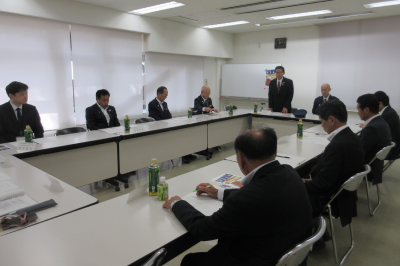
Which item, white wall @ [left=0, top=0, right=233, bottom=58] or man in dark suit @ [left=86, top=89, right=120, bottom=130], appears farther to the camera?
white wall @ [left=0, top=0, right=233, bottom=58]

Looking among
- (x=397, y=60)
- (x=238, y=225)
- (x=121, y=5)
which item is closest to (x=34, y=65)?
(x=121, y=5)

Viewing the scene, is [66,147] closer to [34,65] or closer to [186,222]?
[186,222]

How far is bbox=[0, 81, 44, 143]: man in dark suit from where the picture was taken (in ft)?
10.5

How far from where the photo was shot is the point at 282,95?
5.70 metres

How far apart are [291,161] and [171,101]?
5.11 meters

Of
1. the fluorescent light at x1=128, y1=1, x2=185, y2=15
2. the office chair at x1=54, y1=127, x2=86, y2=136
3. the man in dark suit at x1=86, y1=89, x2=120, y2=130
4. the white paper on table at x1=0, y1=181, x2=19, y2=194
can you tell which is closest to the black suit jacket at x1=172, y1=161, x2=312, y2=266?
the white paper on table at x1=0, y1=181, x2=19, y2=194

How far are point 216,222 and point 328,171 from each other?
46.3 inches

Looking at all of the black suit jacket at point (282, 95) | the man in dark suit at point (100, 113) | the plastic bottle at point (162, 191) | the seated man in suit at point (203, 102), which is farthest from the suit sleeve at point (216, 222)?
the black suit jacket at point (282, 95)

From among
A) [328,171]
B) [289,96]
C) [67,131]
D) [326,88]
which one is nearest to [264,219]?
[328,171]

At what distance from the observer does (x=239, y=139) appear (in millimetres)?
1243

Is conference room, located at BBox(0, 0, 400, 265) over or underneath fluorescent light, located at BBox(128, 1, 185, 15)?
underneath

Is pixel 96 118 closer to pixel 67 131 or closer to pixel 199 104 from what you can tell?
pixel 67 131

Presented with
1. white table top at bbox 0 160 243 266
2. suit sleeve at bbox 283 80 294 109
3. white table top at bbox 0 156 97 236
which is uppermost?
suit sleeve at bbox 283 80 294 109

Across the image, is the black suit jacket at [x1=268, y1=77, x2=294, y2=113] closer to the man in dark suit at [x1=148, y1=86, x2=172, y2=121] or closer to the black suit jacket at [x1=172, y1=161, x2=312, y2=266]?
the man in dark suit at [x1=148, y1=86, x2=172, y2=121]
